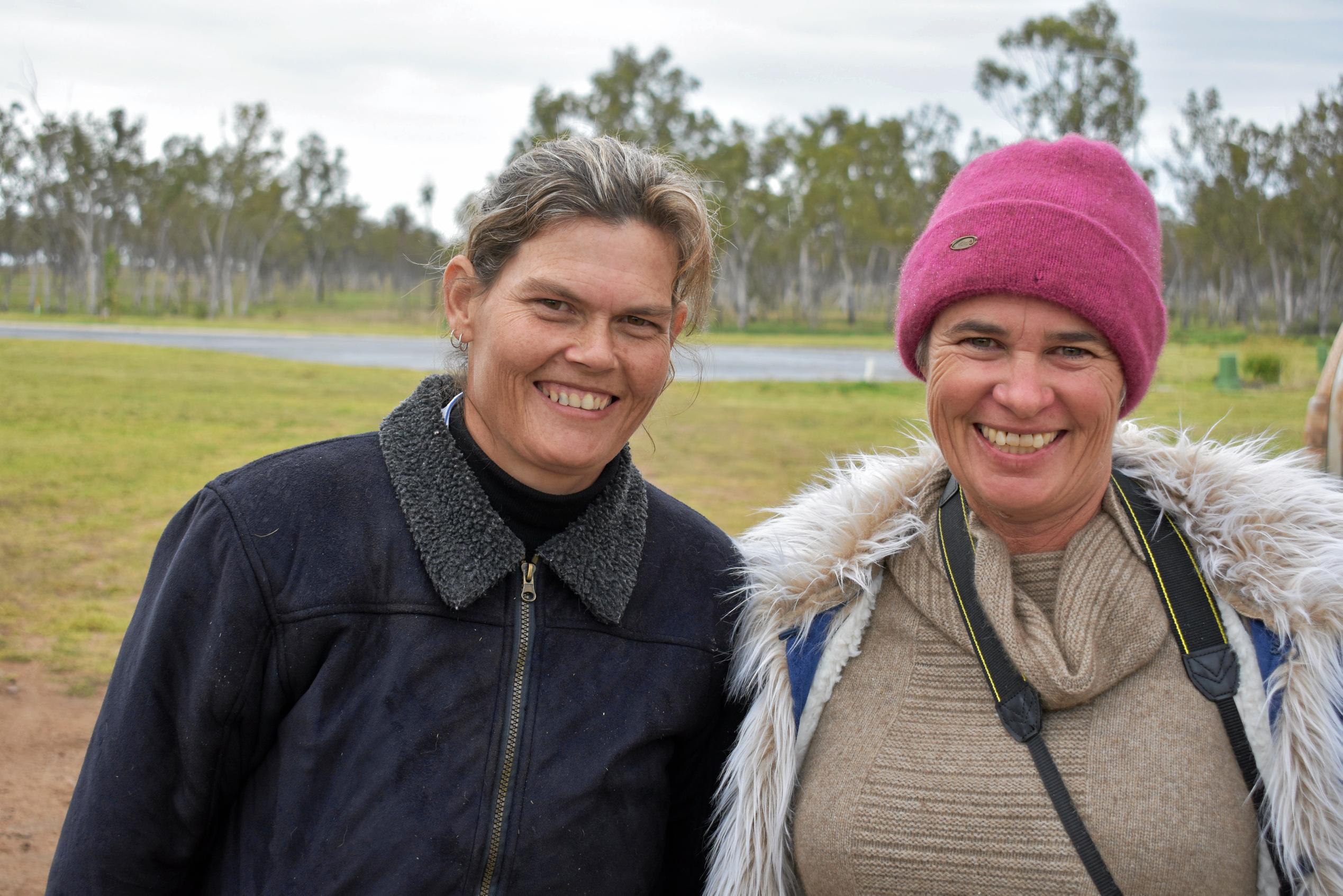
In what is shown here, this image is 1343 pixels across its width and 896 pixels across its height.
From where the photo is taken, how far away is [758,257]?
66938 millimetres

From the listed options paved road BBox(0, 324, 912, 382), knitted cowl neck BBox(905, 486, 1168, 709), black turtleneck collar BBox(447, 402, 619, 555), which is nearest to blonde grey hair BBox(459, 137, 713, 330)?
black turtleneck collar BBox(447, 402, 619, 555)

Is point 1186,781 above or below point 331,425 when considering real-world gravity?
above

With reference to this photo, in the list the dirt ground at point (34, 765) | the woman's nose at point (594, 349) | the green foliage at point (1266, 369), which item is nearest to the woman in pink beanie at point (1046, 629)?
the woman's nose at point (594, 349)

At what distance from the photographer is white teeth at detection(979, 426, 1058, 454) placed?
1.97 m

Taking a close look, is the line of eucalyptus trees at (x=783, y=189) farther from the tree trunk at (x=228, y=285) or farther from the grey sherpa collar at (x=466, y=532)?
the grey sherpa collar at (x=466, y=532)

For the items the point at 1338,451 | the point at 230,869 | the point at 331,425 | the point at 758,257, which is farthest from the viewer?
the point at 758,257

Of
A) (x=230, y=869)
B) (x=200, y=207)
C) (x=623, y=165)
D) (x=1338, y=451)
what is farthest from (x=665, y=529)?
(x=200, y=207)

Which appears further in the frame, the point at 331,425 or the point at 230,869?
the point at 331,425

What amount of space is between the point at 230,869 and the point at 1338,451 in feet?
7.84

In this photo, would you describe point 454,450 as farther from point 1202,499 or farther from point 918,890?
point 1202,499

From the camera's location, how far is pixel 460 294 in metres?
2.16

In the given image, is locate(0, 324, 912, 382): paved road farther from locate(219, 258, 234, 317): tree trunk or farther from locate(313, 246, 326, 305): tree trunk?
locate(313, 246, 326, 305): tree trunk

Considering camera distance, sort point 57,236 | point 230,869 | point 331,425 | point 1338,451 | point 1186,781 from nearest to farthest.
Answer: point 1186,781 < point 230,869 < point 1338,451 < point 331,425 < point 57,236

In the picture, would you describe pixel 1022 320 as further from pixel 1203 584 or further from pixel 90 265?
pixel 90 265
